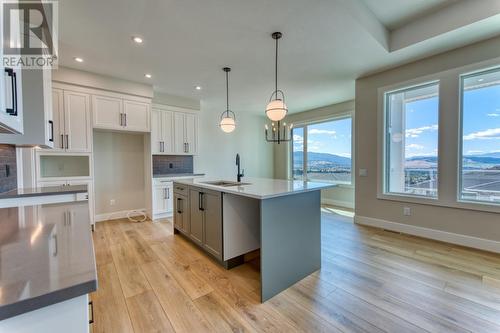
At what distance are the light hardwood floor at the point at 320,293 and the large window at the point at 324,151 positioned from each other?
10.1ft

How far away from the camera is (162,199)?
4.73m

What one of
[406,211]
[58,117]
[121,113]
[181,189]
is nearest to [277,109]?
[181,189]

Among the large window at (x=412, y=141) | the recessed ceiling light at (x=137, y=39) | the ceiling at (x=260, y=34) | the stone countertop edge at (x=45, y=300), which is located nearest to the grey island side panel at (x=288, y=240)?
the stone countertop edge at (x=45, y=300)

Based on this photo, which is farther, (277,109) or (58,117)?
(58,117)

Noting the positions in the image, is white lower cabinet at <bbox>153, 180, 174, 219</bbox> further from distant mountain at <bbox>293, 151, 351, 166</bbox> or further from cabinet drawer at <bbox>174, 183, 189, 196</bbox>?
distant mountain at <bbox>293, 151, 351, 166</bbox>

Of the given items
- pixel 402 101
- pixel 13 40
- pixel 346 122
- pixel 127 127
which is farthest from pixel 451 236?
pixel 127 127

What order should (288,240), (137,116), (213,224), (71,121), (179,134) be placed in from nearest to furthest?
(288,240) → (213,224) → (71,121) → (137,116) → (179,134)

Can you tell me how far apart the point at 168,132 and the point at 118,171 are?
135 centimetres

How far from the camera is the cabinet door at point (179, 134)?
509cm

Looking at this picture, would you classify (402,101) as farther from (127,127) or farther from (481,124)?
(127,127)

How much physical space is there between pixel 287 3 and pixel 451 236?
12.6 ft

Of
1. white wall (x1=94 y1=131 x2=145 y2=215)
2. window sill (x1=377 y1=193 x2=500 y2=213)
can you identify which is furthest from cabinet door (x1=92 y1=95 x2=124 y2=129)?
window sill (x1=377 y1=193 x2=500 y2=213)

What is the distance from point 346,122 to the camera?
5.86 m

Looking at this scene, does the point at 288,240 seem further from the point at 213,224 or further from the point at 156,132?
the point at 156,132
